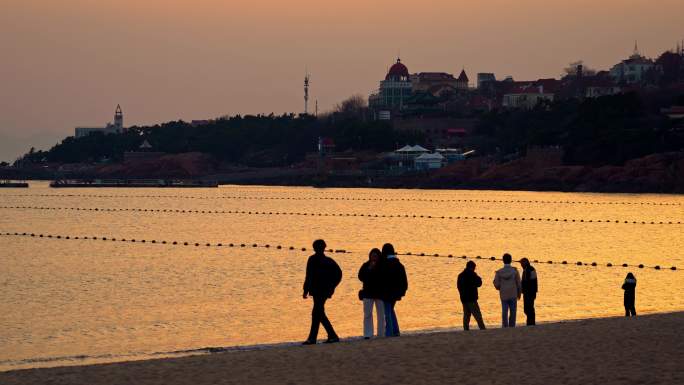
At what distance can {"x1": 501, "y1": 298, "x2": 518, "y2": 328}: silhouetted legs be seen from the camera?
2538 centimetres

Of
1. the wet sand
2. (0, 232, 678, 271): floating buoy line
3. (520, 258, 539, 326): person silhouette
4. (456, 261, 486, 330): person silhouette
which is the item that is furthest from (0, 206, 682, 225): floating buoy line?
the wet sand

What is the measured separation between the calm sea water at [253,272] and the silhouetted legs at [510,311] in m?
5.76

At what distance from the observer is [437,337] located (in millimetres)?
22703

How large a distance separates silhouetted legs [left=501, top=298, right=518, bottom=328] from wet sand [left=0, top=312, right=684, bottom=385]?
118 inches

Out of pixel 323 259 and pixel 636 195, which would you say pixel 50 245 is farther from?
pixel 636 195

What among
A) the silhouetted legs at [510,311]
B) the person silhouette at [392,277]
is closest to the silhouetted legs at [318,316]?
the person silhouette at [392,277]

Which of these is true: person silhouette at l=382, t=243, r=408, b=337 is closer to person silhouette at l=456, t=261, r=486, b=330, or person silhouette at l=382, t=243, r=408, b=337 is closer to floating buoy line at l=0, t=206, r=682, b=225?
person silhouette at l=456, t=261, r=486, b=330

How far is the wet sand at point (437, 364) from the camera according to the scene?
17.4m

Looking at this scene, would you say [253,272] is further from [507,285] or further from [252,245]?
[507,285]

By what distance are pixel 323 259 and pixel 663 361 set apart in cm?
642

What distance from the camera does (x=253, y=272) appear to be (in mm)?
53562

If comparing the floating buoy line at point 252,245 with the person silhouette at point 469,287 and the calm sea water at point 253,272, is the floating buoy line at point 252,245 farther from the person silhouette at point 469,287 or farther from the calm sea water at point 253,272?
the person silhouette at point 469,287

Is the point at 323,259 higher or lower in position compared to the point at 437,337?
higher

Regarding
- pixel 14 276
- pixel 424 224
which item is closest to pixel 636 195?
pixel 424 224
